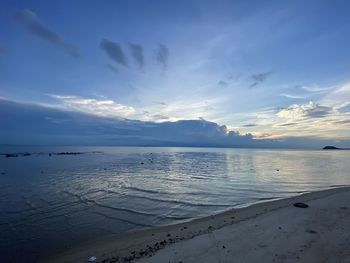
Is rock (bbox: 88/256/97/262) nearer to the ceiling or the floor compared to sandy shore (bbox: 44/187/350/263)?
nearer to the floor

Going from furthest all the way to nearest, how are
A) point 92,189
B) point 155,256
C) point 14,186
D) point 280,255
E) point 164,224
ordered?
point 14,186, point 92,189, point 164,224, point 155,256, point 280,255

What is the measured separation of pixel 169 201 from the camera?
73.6 ft

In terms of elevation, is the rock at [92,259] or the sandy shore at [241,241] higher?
the sandy shore at [241,241]

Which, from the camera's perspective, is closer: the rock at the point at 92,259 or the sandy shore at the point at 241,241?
the sandy shore at the point at 241,241

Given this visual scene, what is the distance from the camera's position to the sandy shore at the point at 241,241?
941 centimetres

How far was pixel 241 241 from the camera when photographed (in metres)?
11.0

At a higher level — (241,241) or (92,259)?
(241,241)

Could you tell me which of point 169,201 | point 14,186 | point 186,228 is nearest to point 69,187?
point 14,186

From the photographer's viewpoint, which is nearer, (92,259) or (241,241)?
(92,259)

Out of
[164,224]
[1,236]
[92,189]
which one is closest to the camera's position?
[1,236]

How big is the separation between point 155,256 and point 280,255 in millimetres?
4862

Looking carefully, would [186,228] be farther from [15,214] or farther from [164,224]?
[15,214]

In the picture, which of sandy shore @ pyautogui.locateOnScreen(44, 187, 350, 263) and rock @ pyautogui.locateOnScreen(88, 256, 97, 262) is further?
rock @ pyautogui.locateOnScreen(88, 256, 97, 262)

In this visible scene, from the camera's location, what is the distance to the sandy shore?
9.41 meters
